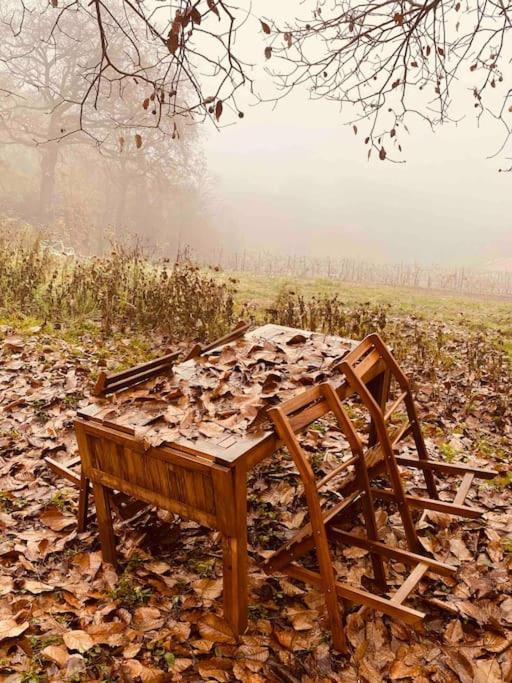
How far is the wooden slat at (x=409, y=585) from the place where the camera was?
221 cm

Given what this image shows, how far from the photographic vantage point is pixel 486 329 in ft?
28.2

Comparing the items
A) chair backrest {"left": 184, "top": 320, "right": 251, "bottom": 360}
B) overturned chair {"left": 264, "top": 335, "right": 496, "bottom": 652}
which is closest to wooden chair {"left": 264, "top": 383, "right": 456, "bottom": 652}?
overturned chair {"left": 264, "top": 335, "right": 496, "bottom": 652}

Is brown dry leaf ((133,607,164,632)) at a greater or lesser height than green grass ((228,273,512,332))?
lesser

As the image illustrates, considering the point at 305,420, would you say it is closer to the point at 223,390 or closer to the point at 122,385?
the point at 223,390

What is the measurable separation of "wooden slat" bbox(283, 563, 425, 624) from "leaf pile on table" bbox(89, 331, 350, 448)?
0.71m

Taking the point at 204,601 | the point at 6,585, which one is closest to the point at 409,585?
the point at 204,601

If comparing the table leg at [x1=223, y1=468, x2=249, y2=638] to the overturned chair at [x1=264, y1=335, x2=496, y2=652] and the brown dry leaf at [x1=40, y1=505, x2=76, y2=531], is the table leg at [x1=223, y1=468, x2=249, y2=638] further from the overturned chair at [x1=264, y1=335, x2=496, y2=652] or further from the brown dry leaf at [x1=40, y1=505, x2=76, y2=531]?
the brown dry leaf at [x1=40, y1=505, x2=76, y2=531]

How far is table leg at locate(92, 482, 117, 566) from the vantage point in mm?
2656

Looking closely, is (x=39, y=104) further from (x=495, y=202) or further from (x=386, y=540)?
(x=495, y=202)

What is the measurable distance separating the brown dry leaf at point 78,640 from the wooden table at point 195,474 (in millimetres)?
626

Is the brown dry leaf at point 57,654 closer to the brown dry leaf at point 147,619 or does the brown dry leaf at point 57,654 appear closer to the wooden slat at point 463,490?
the brown dry leaf at point 147,619

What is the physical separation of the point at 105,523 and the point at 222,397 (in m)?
0.93

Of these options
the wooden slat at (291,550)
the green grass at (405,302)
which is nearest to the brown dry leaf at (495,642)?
the wooden slat at (291,550)

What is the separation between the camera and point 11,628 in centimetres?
238
